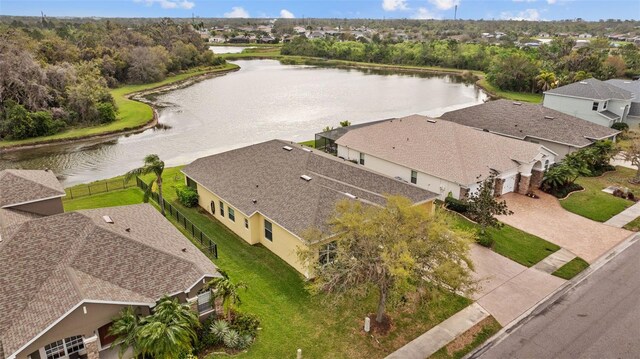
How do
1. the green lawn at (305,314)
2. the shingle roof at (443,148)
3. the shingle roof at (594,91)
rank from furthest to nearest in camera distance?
the shingle roof at (594,91)
the shingle roof at (443,148)
the green lawn at (305,314)

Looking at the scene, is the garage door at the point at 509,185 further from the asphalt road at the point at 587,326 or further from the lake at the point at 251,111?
the lake at the point at 251,111

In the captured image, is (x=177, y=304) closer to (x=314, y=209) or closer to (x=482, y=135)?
(x=314, y=209)

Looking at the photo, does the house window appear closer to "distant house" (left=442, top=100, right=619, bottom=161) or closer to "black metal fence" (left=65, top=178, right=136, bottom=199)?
"black metal fence" (left=65, top=178, right=136, bottom=199)

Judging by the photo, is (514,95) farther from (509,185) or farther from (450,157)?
(450,157)

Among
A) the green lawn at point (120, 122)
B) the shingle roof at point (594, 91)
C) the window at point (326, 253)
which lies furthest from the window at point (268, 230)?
the shingle roof at point (594, 91)

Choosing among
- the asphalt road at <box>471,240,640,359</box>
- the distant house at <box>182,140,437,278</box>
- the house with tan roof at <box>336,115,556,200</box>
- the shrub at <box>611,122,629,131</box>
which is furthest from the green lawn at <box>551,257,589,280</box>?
the shrub at <box>611,122,629,131</box>

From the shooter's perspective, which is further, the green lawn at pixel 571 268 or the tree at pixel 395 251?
the green lawn at pixel 571 268

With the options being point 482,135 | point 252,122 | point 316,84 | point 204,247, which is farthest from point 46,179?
point 316,84
